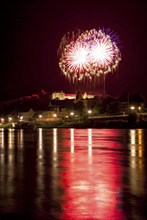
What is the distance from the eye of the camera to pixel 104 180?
11.8m

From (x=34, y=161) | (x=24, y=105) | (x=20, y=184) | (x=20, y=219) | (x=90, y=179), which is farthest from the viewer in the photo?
(x=24, y=105)

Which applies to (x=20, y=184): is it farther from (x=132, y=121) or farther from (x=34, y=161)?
(x=132, y=121)

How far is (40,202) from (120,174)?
4865 millimetres

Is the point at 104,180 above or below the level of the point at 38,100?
below

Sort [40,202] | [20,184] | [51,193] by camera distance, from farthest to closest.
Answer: [20,184] → [51,193] → [40,202]

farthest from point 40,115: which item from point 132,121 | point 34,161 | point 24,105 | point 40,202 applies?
point 40,202

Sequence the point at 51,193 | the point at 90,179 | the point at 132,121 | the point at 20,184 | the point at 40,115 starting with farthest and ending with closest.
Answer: the point at 40,115, the point at 132,121, the point at 90,179, the point at 20,184, the point at 51,193

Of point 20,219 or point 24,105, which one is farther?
point 24,105

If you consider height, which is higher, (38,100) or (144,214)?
→ (38,100)

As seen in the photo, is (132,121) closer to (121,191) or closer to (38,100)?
(121,191)

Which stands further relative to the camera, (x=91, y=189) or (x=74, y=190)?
(x=91, y=189)

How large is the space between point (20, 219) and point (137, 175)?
20.3ft

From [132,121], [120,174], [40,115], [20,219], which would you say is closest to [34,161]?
[120,174]

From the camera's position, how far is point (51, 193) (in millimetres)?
9727
